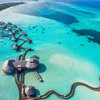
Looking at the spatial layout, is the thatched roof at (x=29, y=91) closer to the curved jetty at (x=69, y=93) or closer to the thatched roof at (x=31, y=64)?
the curved jetty at (x=69, y=93)

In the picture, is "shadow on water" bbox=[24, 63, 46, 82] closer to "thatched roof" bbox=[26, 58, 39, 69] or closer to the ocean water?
the ocean water

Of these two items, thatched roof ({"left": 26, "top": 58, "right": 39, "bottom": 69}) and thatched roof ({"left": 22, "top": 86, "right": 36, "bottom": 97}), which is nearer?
thatched roof ({"left": 22, "top": 86, "right": 36, "bottom": 97})

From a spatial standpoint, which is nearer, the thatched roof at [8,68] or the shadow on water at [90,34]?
the thatched roof at [8,68]

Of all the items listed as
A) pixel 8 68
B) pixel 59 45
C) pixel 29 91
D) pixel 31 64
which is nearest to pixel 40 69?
pixel 31 64

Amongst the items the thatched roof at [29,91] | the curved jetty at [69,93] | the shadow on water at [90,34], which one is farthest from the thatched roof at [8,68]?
the shadow on water at [90,34]

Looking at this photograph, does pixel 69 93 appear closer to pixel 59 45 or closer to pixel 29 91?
pixel 29 91

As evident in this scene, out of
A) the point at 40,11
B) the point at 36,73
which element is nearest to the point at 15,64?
the point at 36,73

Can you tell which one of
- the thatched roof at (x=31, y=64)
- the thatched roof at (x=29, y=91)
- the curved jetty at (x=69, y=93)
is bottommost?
the curved jetty at (x=69, y=93)

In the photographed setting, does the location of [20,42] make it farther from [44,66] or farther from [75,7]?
[75,7]

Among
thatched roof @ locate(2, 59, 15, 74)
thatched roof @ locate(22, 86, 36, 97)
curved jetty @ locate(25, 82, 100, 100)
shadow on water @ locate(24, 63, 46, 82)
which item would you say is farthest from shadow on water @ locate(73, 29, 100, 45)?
thatched roof @ locate(22, 86, 36, 97)
